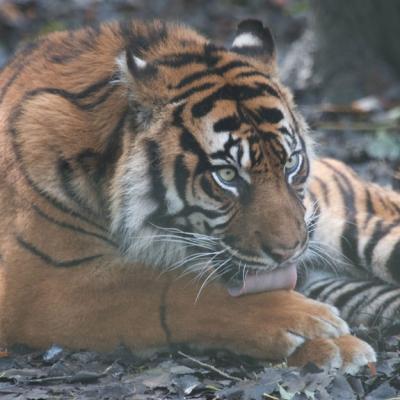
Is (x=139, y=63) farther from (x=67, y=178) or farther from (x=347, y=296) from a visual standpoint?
(x=347, y=296)

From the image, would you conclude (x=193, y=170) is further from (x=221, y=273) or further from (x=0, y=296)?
(x=0, y=296)

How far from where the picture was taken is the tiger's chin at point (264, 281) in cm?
319

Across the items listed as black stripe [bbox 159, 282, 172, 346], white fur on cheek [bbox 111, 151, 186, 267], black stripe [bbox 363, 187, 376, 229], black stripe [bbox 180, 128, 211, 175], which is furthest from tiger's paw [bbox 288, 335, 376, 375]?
black stripe [bbox 363, 187, 376, 229]

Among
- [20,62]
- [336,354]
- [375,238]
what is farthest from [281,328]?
[20,62]

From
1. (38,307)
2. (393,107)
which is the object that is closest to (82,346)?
(38,307)

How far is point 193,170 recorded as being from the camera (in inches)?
125

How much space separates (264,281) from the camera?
3.24m

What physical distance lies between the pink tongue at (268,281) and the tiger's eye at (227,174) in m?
0.34

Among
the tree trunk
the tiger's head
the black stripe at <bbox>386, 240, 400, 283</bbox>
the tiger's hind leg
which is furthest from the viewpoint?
the tree trunk

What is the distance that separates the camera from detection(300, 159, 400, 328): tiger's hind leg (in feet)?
12.1

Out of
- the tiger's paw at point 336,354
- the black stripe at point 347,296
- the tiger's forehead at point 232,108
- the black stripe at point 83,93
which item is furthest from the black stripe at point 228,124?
the black stripe at point 347,296

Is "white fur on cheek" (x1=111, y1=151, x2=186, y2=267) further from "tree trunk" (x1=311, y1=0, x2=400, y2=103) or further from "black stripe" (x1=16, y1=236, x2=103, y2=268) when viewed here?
"tree trunk" (x1=311, y1=0, x2=400, y2=103)

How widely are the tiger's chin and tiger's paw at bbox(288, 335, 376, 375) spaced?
0.83 ft

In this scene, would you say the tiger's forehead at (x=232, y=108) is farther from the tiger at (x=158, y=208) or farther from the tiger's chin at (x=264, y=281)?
the tiger's chin at (x=264, y=281)
